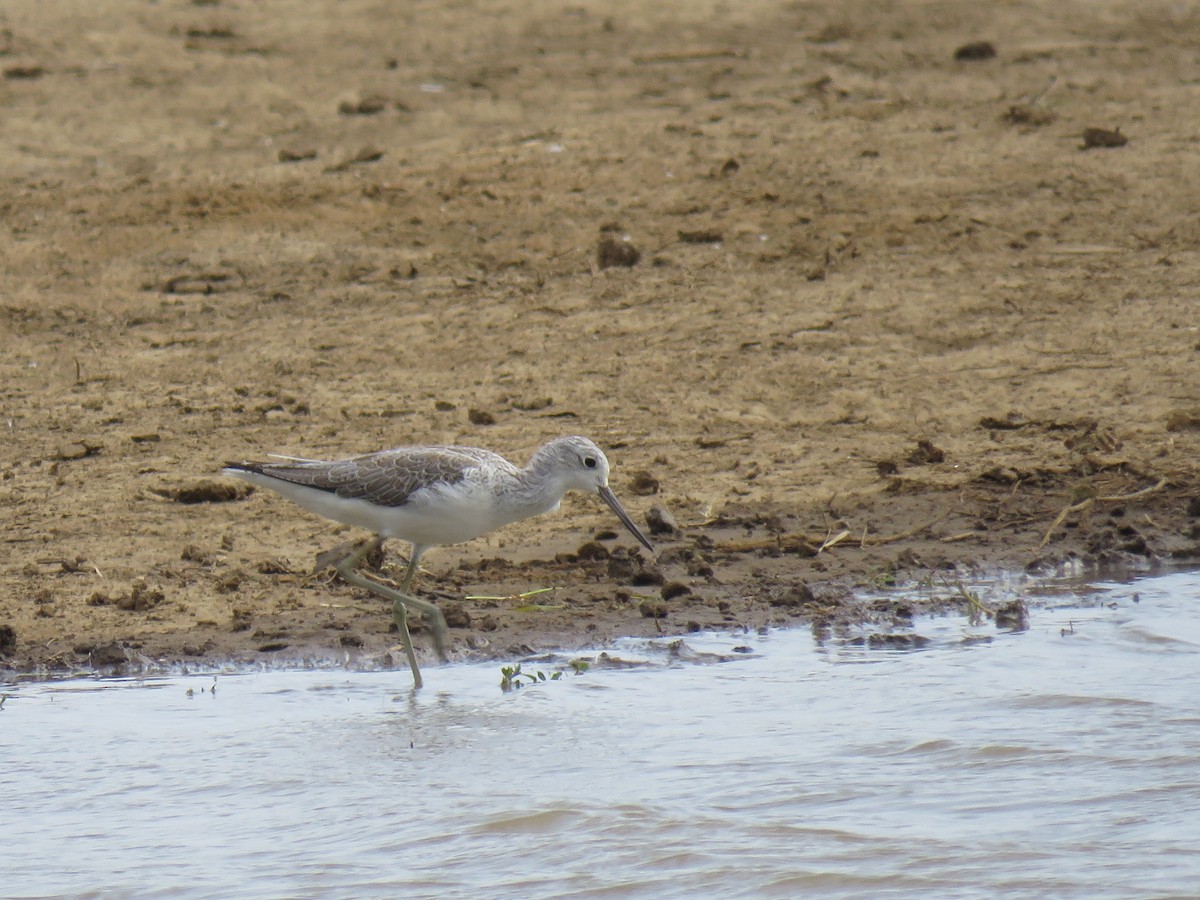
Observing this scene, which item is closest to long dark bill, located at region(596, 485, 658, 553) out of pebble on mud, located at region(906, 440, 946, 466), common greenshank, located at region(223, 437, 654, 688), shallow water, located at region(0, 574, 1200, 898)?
common greenshank, located at region(223, 437, 654, 688)

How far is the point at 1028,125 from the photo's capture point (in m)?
12.2

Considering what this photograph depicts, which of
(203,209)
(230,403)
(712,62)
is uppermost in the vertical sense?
(712,62)

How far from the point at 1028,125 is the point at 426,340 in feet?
15.6

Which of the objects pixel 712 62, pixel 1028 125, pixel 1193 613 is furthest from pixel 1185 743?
pixel 712 62

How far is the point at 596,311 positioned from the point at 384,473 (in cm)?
313

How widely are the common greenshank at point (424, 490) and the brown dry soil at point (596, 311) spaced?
1.19ft

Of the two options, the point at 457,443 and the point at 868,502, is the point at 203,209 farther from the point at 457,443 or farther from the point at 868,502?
the point at 868,502

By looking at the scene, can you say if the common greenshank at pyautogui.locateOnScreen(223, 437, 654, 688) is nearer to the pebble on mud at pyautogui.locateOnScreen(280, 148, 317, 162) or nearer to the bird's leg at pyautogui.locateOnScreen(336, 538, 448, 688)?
the bird's leg at pyautogui.locateOnScreen(336, 538, 448, 688)

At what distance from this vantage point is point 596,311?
33.1ft

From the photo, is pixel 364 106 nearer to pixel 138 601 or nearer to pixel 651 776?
pixel 138 601

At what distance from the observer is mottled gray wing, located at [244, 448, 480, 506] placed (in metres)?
7.14

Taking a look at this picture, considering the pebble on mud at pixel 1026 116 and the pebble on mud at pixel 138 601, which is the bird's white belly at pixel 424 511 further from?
the pebble on mud at pixel 1026 116

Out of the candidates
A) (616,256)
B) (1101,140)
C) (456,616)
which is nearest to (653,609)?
(456,616)

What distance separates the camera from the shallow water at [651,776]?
5.69 meters
